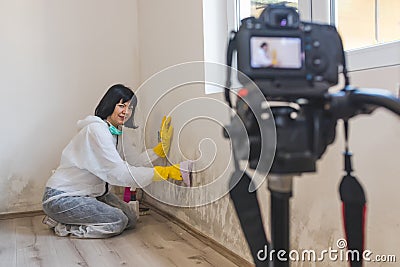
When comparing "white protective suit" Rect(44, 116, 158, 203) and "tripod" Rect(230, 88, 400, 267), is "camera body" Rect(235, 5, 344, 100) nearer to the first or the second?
"tripod" Rect(230, 88, 400, 267)

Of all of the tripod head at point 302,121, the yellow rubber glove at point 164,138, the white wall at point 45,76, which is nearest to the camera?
the tripod head at point 302,121

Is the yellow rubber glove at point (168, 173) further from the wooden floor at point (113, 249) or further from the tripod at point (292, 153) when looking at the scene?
the tripod at point (292, 153)

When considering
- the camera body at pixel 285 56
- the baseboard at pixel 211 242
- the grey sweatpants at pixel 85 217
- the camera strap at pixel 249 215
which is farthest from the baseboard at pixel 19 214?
the camera body at pixel 285 56

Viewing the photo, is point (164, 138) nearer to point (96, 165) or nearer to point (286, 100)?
point (96, 165)

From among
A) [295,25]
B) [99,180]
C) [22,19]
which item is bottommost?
[99,180]

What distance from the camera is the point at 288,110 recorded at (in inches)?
23.4

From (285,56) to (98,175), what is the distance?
1.94 m

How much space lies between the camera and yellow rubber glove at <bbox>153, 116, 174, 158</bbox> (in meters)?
2.37

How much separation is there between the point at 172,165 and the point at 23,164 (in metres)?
1.10

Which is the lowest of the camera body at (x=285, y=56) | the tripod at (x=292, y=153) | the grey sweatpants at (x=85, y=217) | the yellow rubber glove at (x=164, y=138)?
the grey sweatpants at (x=85, y=217)

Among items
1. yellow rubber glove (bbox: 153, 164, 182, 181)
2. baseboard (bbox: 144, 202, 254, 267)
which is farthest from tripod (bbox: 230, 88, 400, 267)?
yellow rubber glove (bbox: 153, 164, 182, 181)

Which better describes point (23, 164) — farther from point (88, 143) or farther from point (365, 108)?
point (365, 108)

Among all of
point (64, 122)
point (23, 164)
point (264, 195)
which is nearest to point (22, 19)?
point (64, 122)

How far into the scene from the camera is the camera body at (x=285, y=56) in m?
0.58
